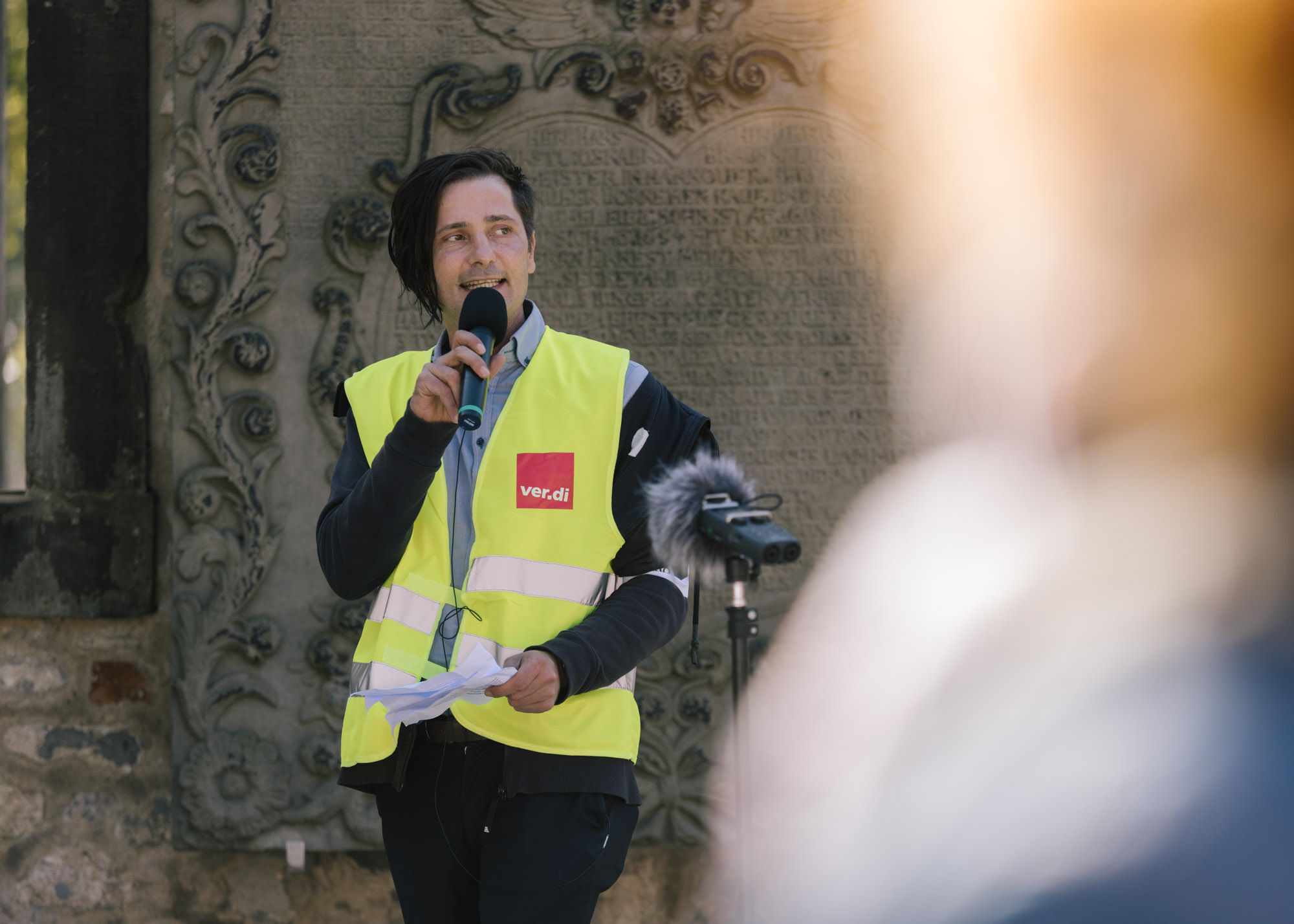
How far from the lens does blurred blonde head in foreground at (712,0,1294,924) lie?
3.39 metres

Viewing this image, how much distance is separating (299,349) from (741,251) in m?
1.33

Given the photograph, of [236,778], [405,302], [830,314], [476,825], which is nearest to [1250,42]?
[830,314]

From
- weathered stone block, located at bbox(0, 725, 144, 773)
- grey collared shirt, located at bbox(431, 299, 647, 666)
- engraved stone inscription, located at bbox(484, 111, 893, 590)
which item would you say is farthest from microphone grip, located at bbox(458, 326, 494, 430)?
weathered stone block, located at bbox(0, 725, 144, 773)

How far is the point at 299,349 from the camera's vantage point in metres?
3.46

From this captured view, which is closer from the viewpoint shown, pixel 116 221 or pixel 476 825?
pixel 476 825

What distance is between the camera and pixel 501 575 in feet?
5.92

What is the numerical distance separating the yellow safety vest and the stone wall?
1.59m

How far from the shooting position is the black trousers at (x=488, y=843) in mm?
1690

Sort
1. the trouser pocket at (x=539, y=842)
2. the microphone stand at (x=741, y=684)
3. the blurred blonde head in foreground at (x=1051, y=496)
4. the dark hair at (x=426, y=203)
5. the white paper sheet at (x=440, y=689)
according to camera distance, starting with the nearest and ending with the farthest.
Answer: the microphone stand at (x=741, y=684) < the white paper sheet at (x=440, y=689) < the trouser pocket at (x=539, y=842) < the dark hair at (x=426, y=203) < the blurred blonde head in foreground at (x=1051, y=496)

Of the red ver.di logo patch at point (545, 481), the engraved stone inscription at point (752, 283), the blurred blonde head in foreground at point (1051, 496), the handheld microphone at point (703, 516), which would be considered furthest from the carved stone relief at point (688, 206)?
the handheld microphone at point (703, 516)

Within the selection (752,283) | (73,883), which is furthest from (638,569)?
(73,883)

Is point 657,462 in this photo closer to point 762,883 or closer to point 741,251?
point 741,251

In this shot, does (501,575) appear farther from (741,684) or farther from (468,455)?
(741,684)

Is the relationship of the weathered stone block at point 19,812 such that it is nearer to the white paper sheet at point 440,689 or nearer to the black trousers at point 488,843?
the black trousers at point 488,843
